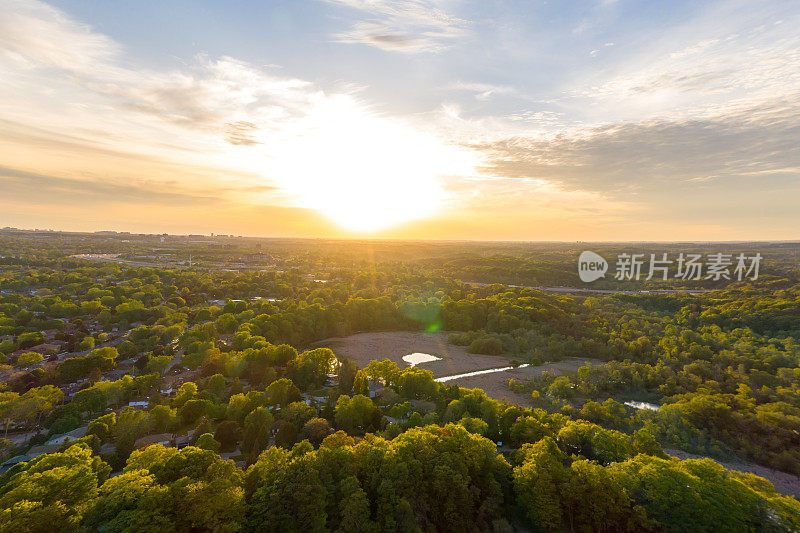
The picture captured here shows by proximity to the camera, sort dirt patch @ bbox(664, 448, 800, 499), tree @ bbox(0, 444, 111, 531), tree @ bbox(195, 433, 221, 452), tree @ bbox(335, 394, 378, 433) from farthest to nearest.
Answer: tree @ bbox(335, 394, 378, 433)
dirt patch @ bbox(664, 448, 800, 499)
tree @ bbox(195, 433, 221, 452)
tree @ bbox(0, 444, 111, 531)

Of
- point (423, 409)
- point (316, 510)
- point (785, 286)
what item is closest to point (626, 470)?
point (423, 409)

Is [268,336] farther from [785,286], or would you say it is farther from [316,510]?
[785,286]

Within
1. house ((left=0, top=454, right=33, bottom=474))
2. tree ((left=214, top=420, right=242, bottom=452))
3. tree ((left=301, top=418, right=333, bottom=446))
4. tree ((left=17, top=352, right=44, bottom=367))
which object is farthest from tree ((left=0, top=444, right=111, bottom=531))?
tree ((left=17, top=352, right=44, bottom=367))

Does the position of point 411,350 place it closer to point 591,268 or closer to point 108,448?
point 108,448

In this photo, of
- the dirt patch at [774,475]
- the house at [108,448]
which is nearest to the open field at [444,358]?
the dirt patch at [774,475]

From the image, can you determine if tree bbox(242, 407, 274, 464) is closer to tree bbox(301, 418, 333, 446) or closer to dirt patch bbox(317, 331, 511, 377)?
tree bbox(301, 418, 333, 446)

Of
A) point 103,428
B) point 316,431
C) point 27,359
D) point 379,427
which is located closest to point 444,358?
point 379,427

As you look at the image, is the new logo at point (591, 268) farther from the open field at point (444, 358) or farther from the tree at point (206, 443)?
the tree at point (206, 443)
